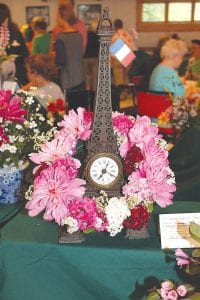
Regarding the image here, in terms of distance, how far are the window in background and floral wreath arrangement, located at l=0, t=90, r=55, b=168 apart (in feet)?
22.7

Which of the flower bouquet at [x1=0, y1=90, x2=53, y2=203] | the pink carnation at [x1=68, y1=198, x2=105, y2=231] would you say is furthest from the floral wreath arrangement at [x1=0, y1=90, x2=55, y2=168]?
the pink carnation at [x1=68, y1=198, x2=105, y2=231]

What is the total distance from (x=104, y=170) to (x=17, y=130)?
0.43 meters

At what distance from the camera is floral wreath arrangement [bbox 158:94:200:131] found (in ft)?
9.65

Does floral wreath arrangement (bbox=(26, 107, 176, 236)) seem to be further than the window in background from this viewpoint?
No

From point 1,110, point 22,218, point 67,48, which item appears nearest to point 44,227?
point 22,218

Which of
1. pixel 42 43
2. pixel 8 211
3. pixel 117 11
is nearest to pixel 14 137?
pixel 8 211

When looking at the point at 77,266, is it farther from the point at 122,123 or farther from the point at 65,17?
the point at 65,17

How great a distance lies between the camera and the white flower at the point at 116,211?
160 centimetres

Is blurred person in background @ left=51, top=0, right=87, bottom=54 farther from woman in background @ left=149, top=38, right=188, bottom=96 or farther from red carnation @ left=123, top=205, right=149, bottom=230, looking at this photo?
red carnation @ left=123, top=205, right=149, bottom=230

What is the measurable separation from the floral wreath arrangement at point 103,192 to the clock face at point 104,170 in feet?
0.12

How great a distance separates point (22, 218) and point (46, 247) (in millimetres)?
214

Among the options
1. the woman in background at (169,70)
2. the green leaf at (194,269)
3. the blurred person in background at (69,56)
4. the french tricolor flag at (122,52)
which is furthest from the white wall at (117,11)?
the green leaf at (194,269)

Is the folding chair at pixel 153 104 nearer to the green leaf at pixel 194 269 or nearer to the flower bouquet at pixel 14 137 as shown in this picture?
the flower bouquet at pixel 14 137

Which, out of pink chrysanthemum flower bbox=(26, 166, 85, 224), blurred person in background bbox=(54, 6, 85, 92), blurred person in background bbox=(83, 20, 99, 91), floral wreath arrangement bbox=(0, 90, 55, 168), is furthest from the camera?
blurred person in background bbox=(83, 20, 99, 91)
